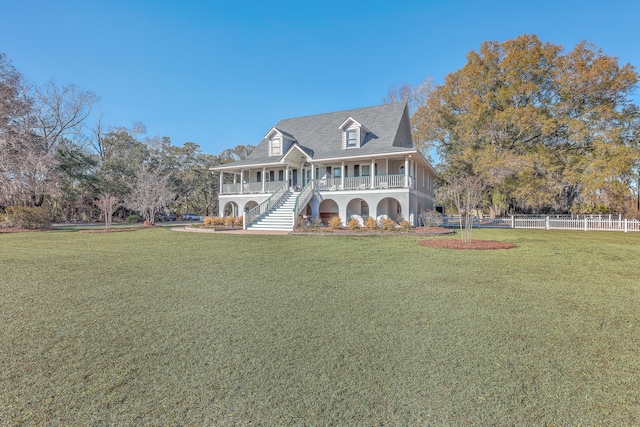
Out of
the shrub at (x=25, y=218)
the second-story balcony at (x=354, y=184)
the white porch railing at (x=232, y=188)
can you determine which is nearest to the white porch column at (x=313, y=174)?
the second-story balcony at (x=354, y=184)

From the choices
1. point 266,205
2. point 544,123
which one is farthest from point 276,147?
point 544,123

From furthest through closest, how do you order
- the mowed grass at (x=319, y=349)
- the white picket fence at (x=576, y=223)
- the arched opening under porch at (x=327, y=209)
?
the arched opening under porch at (x=327, y=209) → the white picket fence at (x=576, y=223) → the mowed grass at (x=319, y=349)

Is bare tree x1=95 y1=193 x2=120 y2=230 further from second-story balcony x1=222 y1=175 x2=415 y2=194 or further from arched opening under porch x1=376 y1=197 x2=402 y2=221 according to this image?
arched opening under porch x1=376 y1=197 x2=402 y2=221

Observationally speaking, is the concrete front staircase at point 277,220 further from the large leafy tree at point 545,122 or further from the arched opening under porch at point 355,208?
the large leafy tree at point 545,122

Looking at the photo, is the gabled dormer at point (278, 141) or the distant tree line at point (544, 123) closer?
the distant tree line at point (544, 123)

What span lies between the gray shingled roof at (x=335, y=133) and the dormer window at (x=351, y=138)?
26.0 inches

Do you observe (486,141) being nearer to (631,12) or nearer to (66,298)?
(631,12)

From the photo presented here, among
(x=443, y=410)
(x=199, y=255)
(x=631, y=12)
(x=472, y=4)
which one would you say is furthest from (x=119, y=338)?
(x=631, y=12)

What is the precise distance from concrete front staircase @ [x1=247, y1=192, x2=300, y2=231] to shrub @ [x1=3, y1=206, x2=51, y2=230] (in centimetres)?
1413

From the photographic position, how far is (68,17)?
42.1 ft

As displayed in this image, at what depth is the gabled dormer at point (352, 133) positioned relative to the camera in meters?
21.8

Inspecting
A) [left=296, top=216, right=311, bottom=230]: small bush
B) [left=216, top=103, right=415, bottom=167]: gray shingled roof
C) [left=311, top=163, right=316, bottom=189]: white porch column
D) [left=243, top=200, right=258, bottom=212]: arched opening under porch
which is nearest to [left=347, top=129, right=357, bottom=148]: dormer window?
[left=216, top=103, right=415, bottom=167]: gray shingled roof

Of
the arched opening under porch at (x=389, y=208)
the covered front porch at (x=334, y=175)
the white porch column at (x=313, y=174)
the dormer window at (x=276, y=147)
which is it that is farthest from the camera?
the dormer window at (x=276, y=147)

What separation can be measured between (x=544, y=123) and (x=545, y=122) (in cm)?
10
